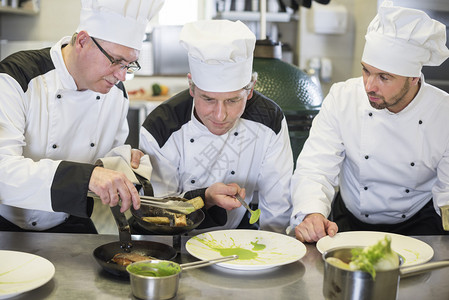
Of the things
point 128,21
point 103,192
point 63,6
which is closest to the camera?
point 103,192

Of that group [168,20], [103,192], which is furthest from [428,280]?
[168,20]

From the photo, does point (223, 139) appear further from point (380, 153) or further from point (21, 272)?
point (21, 272)

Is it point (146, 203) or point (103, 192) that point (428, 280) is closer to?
point (146, 203)

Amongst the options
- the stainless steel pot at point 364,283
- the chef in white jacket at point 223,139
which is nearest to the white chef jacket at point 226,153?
the chef in white jacket at point 223,139

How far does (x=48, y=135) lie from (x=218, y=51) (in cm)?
78

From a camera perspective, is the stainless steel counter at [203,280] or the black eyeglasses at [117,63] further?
the black eyeglasses at [117,63]

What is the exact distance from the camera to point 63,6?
22.2ft

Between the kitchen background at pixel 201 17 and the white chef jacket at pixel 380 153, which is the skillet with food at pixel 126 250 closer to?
the white chef jacket at pixel 380 153

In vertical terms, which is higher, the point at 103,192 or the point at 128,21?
the point at 128,21

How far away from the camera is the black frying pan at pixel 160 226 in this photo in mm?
1772

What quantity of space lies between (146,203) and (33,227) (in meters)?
0.79

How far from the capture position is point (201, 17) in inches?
273

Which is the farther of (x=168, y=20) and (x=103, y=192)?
(x=168, y=20)

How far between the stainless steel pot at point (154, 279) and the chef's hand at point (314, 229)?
0.64m
